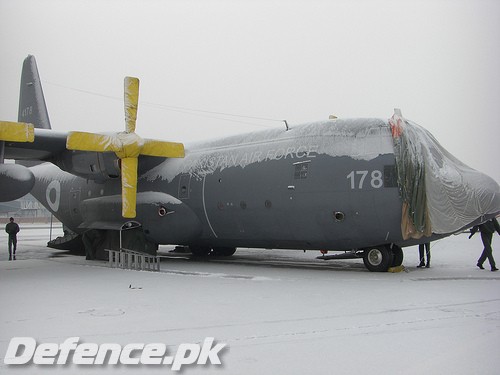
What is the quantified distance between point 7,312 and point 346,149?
8.24 meters

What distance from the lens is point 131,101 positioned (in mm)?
15156

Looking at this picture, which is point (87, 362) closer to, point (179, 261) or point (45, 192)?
point (179, 261)

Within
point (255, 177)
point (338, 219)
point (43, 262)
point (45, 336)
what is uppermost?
point (255, 177)

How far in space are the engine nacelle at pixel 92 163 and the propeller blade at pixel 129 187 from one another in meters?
0.85

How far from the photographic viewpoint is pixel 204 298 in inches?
356

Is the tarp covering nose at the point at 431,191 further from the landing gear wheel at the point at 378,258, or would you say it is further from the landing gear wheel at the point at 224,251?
the landing gear wheel at the point at 224,251

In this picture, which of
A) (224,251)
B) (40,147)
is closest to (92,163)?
(40,147)

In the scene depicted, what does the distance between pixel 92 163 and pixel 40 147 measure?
4.97 feet

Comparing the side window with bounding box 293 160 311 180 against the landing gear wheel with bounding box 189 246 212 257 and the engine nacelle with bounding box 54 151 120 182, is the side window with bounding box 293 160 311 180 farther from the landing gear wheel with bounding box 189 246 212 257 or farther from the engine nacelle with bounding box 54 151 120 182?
the landing gear wheel with bounding box 189 246 212 257

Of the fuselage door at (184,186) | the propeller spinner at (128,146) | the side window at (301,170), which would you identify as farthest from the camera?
the fuselage door at (184,186)

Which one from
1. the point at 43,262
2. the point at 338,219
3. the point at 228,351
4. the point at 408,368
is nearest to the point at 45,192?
the point at 43,262

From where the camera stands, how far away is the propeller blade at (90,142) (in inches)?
540

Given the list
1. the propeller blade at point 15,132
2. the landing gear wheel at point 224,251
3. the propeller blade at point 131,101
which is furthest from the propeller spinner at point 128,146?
the landing gear wheel at point 224,251

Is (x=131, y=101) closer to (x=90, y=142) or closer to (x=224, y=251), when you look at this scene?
(x=90, y=142)
